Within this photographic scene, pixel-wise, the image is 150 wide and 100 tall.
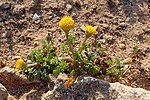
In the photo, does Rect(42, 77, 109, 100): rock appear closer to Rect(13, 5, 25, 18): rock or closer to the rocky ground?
the rocky ground

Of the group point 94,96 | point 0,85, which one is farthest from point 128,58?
point 0,85

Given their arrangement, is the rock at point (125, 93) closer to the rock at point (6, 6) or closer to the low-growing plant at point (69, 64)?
the low-growing plant at point (69, 64)

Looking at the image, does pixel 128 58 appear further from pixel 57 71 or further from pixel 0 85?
pixel 0 85

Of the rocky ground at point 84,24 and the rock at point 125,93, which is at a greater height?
the rocky ground at point 84,24

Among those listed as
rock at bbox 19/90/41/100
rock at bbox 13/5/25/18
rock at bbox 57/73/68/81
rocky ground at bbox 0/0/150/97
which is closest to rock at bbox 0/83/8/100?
rock at bbox 19/90/41/100

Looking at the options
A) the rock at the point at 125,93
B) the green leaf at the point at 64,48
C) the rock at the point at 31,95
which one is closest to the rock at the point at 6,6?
the green leaf at the point at 64,48

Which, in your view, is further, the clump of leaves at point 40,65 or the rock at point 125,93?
the clump of leaves at point 40,65

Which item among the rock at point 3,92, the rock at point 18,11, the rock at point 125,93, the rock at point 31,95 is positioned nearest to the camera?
the rock at point 125,93
